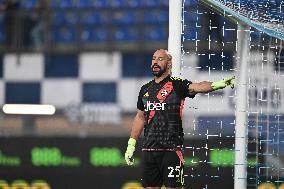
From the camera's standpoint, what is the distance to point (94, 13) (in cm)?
673

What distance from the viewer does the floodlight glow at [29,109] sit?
589 cm

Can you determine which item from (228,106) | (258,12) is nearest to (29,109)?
(228,106)

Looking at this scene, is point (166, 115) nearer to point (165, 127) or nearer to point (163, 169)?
point (165, 127)

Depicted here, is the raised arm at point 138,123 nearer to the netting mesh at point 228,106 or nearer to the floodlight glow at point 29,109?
the netting mesh at point 228,106

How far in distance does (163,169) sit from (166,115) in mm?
265

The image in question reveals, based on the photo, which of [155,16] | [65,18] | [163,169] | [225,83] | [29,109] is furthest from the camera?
[65,18]

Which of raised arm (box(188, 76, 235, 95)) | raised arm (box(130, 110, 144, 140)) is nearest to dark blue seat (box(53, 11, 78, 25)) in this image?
raised arm (box(130, 110, 144, 140))

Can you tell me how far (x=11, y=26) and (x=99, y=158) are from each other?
1.87 meters

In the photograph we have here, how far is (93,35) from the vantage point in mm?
6742

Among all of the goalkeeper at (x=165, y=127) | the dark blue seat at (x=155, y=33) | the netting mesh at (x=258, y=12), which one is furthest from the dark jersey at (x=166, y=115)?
the dark blue seat at (x=155, y=33)

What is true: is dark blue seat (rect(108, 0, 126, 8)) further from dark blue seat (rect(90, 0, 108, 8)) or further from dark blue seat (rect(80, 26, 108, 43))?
dark blue seat (rect(80, 26, 108, 43))

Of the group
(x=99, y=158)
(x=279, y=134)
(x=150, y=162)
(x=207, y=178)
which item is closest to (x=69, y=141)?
(x=99, y=158)

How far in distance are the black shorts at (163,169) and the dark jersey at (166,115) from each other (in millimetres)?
35

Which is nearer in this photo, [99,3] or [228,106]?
[228,106]
